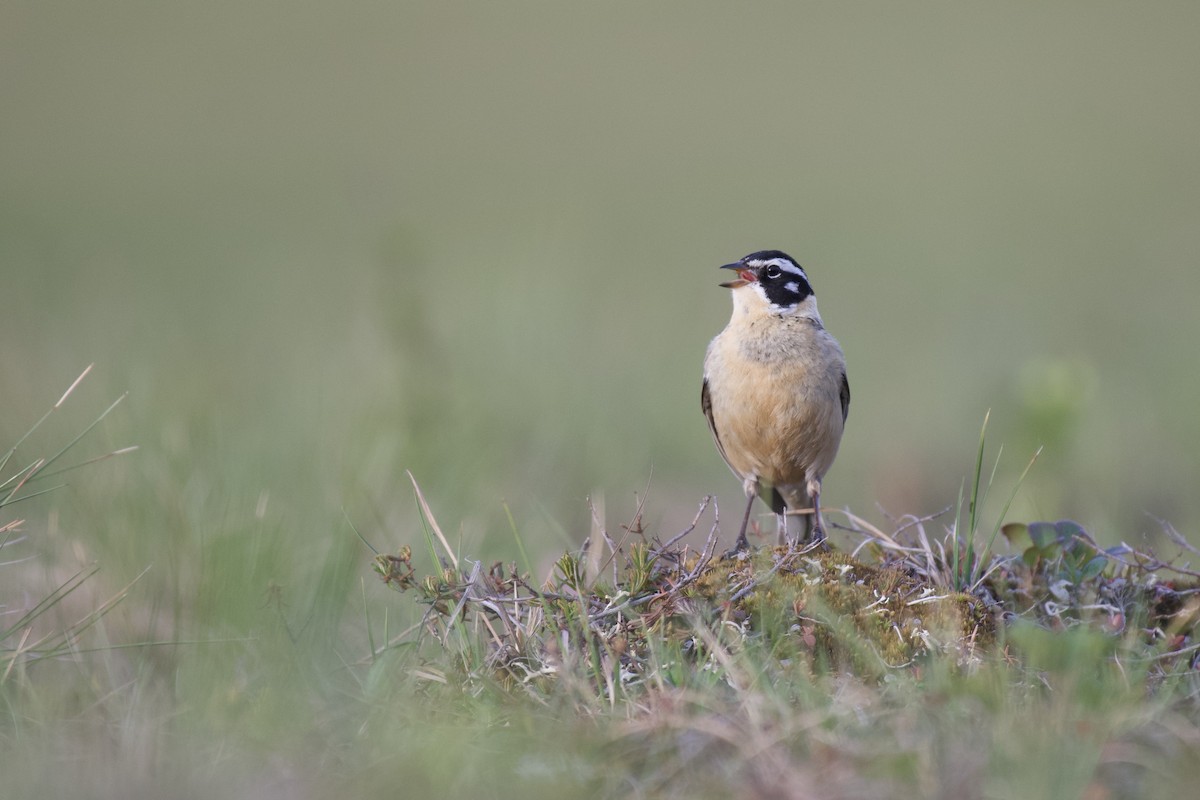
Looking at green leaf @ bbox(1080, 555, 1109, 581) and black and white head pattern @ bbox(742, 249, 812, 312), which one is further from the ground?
black and white head pattern @ bbox(742, 249, 812, 312)

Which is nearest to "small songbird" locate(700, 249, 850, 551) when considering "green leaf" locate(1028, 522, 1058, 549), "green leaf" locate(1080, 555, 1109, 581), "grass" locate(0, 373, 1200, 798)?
"grass" locate(0, 373, 1200, 798)

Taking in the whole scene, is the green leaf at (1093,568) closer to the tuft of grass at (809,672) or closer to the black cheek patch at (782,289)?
the tuft of grass at (809,672)

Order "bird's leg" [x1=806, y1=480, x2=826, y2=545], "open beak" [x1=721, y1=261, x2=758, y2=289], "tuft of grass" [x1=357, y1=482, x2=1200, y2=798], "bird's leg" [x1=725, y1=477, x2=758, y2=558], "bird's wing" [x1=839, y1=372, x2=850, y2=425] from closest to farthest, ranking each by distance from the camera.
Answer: "tuft of grass" [x1=357, y1=482, x2=1200, y2=798] → "bird's leg" [x1=725, y1=477, x2=758, y2=558] → "bird's leg" [x1=806, y1=480, x2=826, y2=545] → "bird's wing" [x1=839, y1=372, x2=850, y2=425] → "open beak" [x1=721, y1=261, x2=758, y2=289]

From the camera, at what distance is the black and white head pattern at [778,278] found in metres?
7.01

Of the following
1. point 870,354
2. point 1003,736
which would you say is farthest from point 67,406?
point 870,354

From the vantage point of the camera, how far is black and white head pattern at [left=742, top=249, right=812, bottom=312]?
701 centimetres

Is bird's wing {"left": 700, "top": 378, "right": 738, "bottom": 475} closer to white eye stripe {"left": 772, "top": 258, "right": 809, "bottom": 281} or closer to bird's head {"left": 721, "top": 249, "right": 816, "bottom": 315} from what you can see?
bird's head {"left": 721, "top": 249, "right": 816, "bottom": 315}

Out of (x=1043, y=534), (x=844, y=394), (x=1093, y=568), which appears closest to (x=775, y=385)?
(x=844, y=394)

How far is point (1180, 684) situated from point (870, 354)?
11.9 m

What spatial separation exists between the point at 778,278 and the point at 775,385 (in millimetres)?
700

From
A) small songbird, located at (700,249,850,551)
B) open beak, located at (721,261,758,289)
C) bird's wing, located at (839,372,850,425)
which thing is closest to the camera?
small songbird, located at (700,249,850,551)

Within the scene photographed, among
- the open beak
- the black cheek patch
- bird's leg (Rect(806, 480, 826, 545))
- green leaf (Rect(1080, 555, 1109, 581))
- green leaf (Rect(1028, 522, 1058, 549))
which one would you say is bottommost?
bird's leg (Rect(806, 480, 826, 545))

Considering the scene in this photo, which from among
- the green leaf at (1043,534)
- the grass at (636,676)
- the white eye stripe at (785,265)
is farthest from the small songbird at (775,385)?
the green leaf at (1043,534)

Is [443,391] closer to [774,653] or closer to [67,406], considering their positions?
[67,406]
